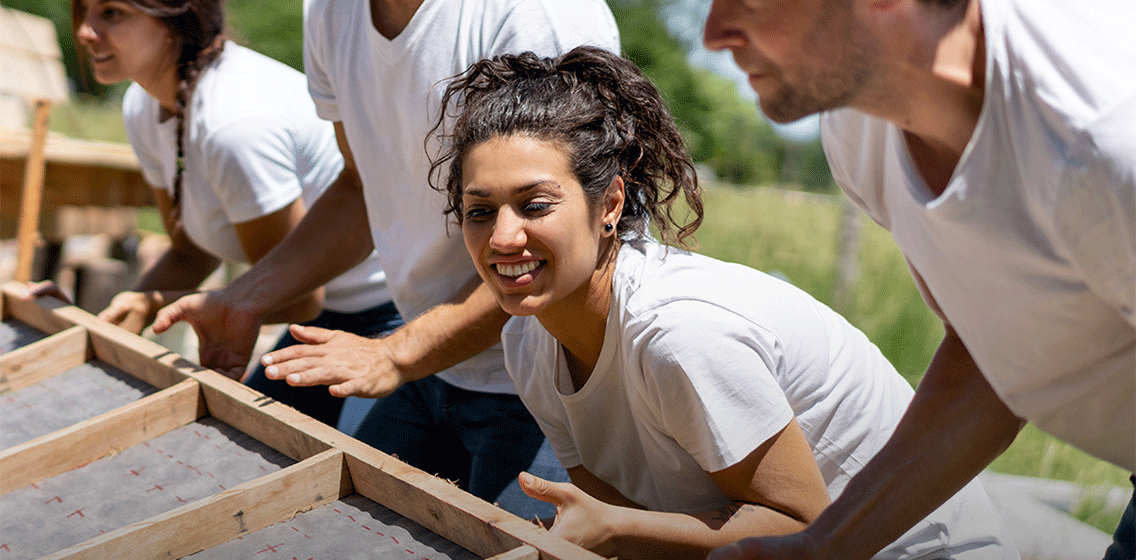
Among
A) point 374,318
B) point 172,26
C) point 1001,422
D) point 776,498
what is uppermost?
point 172,26

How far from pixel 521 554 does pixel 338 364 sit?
80 centimetres

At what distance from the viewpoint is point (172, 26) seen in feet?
9.07

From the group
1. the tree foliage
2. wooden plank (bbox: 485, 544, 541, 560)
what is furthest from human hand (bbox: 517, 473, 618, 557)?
the tree foliage

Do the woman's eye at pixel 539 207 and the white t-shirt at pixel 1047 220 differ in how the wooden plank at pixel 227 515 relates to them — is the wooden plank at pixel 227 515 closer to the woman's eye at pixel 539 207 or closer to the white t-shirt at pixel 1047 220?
the woman's eye at pixel 539 207

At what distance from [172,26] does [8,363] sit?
42.5 inches

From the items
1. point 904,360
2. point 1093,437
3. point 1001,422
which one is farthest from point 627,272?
point 904,360

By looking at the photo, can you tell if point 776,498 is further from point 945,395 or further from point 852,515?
point 945,395

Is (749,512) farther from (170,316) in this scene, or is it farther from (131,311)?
(131,311)

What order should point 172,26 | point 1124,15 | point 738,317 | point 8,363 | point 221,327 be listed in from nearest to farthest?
1. point 1124,15
2. point 738,317
3. point 8,363
4. point 221,327
5. point 172,26

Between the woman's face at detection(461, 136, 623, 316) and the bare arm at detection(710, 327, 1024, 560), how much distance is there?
62 centimetres

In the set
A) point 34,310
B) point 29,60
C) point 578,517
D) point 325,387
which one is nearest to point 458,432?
point 325,387

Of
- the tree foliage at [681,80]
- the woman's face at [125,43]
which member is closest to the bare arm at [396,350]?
the woman's face at [125,43]

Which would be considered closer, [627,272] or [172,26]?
[627,272]

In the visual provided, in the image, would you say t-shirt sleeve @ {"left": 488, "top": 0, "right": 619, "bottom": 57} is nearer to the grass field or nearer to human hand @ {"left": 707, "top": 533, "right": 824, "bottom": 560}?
the grass field
